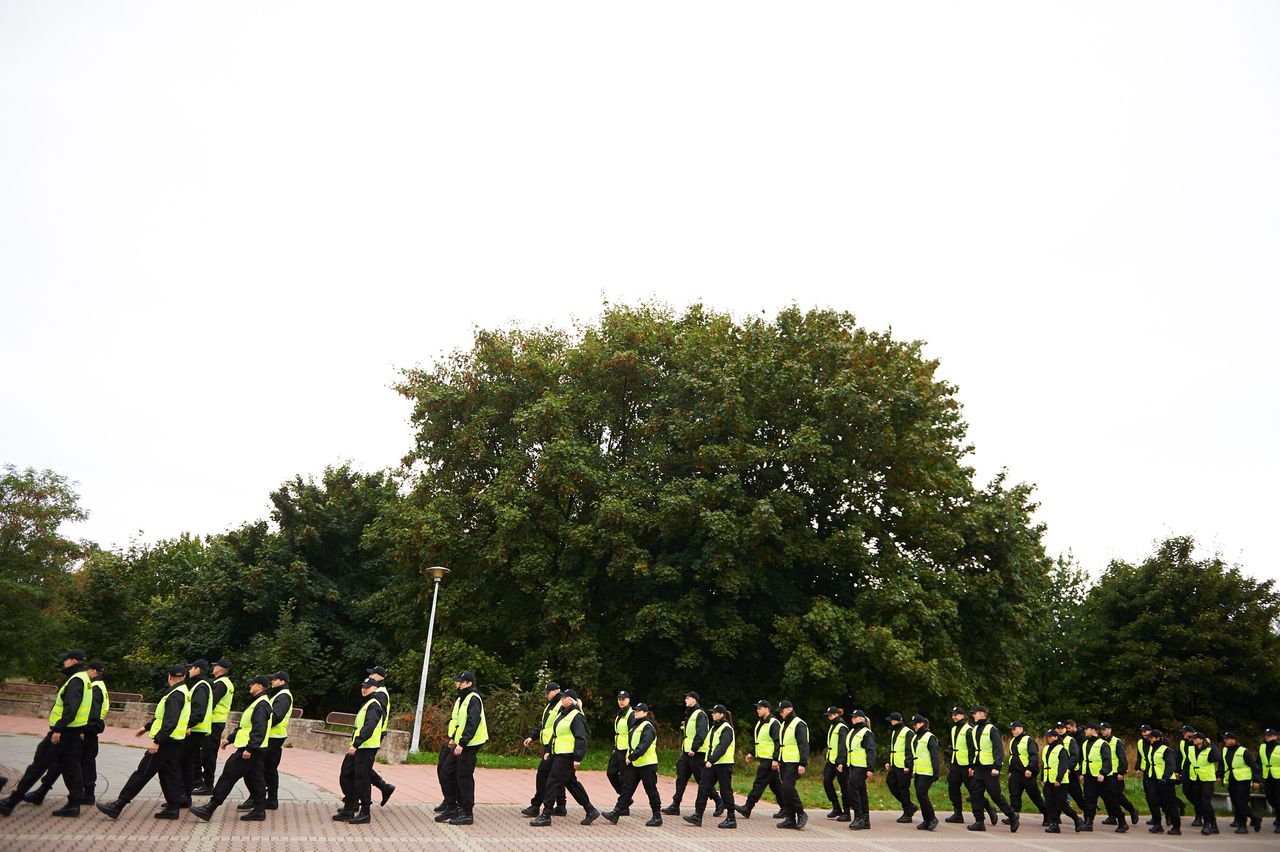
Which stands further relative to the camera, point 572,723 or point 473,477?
point 473,477

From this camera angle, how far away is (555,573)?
27.1 m

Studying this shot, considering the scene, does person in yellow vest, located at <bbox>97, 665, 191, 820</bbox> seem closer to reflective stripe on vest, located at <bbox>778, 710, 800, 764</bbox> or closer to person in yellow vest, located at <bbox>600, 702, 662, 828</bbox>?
person in yellow vest, located at <bbox>600, 702, 662, 828</bbox>

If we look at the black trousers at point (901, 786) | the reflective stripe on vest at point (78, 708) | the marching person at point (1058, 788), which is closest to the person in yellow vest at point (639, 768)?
the black trousers at point (901, 786)

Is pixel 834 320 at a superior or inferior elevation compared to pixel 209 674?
superior

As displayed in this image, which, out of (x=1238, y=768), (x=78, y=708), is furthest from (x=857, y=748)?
(x=78, y=708)

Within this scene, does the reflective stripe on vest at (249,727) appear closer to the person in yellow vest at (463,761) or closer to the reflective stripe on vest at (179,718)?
the reflective stripe on vest at (179,718)

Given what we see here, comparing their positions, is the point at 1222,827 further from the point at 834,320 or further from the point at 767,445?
the point at 834,320

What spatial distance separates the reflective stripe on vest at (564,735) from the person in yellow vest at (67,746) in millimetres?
5762

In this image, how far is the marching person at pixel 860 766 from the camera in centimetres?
1426

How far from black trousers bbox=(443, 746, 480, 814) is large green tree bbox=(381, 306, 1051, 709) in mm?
11794

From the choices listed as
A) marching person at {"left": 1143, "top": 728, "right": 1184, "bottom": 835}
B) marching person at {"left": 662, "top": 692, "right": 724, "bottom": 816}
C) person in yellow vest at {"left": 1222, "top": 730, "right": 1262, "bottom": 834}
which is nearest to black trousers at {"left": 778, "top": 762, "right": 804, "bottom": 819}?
marching person at {"left": 662, "top": 692, "right": 724, "bottom": 816}

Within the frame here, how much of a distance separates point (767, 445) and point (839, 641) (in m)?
5.88

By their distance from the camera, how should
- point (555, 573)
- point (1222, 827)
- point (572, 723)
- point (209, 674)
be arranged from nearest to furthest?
point (209, 674) → point (572, 723) → point (1222, 827) → point (555, 573)

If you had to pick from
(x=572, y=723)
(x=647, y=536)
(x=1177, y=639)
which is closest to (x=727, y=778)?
(x=572, y=723)
